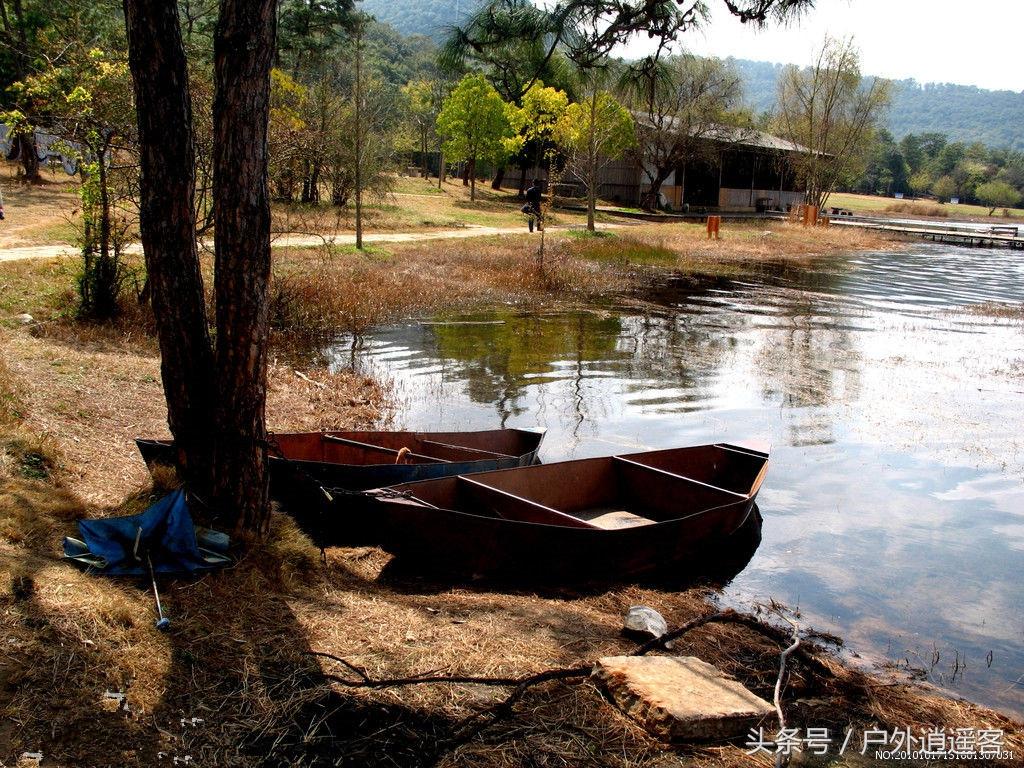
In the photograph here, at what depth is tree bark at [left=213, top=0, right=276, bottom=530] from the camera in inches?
207

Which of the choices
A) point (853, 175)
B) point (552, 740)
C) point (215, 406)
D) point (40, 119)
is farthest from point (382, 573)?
point (853, 175)

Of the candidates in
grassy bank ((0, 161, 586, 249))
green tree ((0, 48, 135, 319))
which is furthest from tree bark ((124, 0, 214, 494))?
grassy bank ((0, 161, 586, 249))

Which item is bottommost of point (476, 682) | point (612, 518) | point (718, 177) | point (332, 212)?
point (612, 518)

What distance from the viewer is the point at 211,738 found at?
3836 mm

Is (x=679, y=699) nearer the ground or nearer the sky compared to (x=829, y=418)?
nearer the sky

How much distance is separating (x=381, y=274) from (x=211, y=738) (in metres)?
17.5

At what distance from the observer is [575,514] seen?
870 centimetres

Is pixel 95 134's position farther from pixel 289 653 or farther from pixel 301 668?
pixel 301 668

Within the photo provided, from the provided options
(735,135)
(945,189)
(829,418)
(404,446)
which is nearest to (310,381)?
(404,446)

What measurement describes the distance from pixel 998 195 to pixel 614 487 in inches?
4140

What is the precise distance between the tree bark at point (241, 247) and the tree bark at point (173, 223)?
0.65ft

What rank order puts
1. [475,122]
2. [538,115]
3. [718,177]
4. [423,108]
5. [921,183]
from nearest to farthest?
Result: [538,115] < [475,122] < [718,177] < [423,108] < [921,183]

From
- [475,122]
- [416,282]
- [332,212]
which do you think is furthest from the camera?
[475,122]

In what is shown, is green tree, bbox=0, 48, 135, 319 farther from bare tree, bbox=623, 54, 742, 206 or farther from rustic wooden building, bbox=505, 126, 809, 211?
rustic wooden building, bbox=505, 126, 809, 211
